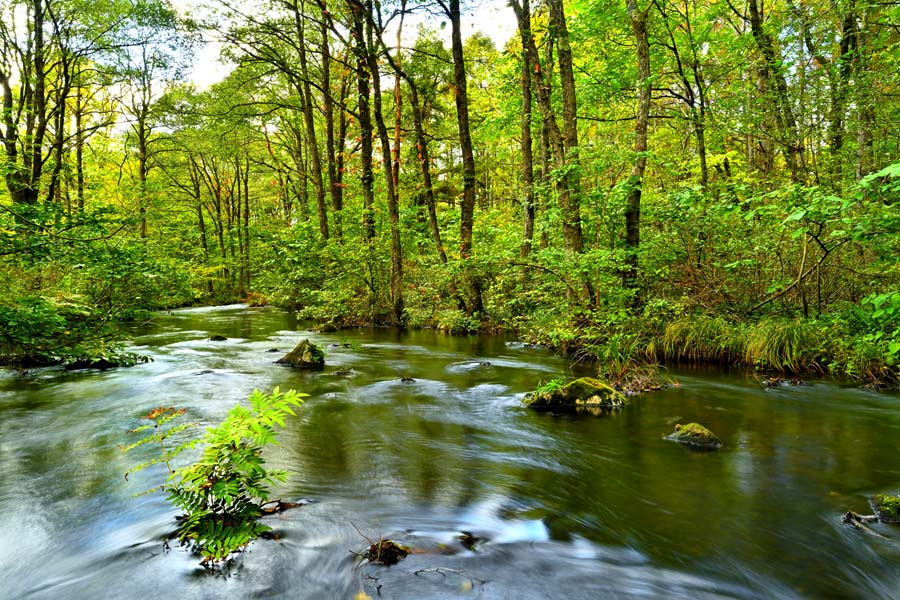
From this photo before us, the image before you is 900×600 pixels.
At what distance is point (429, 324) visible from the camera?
17.1 meters

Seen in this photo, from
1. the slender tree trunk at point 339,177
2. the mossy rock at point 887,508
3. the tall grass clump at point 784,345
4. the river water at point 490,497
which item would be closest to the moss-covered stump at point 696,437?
the river water at point 490,497

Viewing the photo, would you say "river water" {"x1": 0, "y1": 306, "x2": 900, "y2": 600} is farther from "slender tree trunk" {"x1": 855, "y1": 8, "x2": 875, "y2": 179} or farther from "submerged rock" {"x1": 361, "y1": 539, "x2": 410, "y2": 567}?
"slender tree trunk" {"x1": 855, "y1": 8, "x2": 875, "y2": 179}

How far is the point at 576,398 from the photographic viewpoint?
7.09 metres

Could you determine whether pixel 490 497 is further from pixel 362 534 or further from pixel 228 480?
pixel 228 480

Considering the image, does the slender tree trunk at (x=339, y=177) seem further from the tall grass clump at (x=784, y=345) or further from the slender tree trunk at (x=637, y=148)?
the tall grass clump at (x=784, y=345)

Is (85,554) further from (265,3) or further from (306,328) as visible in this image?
(265,3)

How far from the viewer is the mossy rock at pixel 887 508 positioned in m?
3.71

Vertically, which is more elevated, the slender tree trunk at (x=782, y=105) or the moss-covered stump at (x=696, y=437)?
the slender tree trunk at (x=782, y=105)

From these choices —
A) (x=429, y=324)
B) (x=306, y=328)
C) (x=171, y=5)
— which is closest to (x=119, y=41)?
(x=171, y=5)

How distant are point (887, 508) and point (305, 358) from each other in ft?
31.6

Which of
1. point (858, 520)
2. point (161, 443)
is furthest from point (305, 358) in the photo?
point (858, 520)

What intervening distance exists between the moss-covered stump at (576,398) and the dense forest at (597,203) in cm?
154

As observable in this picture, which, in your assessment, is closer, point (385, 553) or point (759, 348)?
point (385, 553)

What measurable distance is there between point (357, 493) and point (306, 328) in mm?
15488
